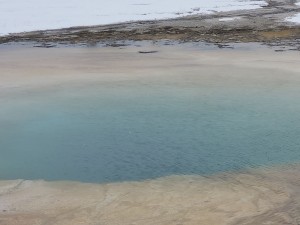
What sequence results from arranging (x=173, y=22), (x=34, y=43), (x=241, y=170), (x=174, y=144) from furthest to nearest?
(x=173, y=22), (x=34, y=43), (x=174, y=144), (x=241, y=170)

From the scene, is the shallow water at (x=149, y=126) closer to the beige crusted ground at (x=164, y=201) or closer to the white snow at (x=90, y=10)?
the beige crusted ground at (x=164, y=201)

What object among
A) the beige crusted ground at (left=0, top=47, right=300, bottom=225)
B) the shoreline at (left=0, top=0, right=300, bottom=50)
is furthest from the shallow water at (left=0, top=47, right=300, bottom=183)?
the shoreline at (left=0, top=0, right=300, bottom=50)

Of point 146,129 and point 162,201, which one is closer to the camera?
point 162,201

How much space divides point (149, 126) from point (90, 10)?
67.8 ft

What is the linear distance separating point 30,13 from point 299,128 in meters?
21.9

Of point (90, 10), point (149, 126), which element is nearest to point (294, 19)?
point (90, 10)

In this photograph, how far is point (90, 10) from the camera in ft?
95.1

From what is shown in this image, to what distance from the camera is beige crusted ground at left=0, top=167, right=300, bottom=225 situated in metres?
6.13

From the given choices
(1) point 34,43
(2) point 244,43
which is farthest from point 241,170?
(1) point 34,43

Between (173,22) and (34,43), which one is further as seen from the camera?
(173,22)

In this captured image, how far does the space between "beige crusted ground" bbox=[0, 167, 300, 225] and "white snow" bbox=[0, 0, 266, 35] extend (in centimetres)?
1741

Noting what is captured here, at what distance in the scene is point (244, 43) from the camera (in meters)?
18.9

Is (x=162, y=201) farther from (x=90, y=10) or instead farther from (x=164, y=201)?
(x=90, y=10)

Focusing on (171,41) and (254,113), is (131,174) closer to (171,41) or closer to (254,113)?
(254,113)
